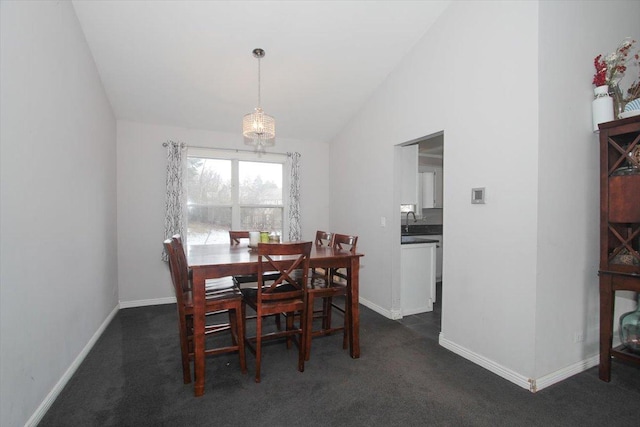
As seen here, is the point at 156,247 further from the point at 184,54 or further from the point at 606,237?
the point at 606,237

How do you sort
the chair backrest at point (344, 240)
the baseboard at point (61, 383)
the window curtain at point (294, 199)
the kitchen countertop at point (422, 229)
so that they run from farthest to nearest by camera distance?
1. the kitchen countertop at point (422, 229)
2. the window curtain at point (294, 199)
3. the chair backrest at point (344, 240)
4. the baseboard at point (61, 383)

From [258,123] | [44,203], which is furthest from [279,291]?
[44,203]

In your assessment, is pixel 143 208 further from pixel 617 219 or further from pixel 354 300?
pixel 617 219

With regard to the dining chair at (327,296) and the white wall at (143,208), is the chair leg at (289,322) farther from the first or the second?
the white wall at (143,208)

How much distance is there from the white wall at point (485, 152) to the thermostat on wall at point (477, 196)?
4cm

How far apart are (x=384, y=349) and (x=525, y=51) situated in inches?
104

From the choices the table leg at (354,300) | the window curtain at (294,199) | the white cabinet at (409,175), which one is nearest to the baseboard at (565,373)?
the table leg at (354,300)

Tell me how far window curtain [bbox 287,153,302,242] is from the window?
0.20 meters

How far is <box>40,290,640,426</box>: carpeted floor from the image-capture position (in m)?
1.84

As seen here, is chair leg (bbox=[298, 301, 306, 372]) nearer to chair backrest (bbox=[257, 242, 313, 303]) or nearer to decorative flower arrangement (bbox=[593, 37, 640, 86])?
chair backrest (bbox=[257, 242, 313, 303])

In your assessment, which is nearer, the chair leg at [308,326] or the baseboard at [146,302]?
the chair leg at [308,326]

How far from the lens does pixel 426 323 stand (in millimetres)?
3459

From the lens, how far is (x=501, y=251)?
7.67 ft

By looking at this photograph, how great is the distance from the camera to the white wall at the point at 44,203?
1557mm
